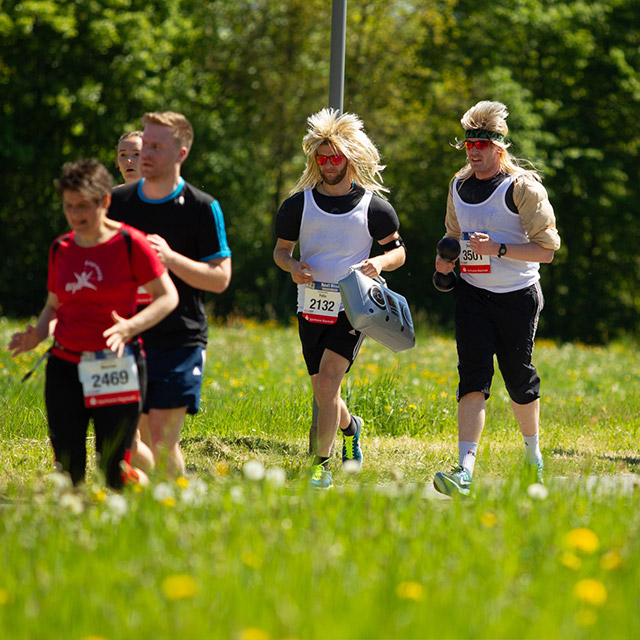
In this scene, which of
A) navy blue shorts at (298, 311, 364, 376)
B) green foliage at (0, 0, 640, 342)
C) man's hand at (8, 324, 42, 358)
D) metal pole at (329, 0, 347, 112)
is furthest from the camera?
green foliage at (0, 0, 640, 342)

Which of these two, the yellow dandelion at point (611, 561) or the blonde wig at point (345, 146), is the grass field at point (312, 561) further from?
the blonde wig at point (345, 146)

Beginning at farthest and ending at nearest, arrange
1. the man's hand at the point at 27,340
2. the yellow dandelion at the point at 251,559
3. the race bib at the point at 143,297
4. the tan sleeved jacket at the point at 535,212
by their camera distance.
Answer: the tan sleeved jacket at the point at 535,212 → the race bib at the point at 143,297 → the man's hand at the point at 27,340 → the yellow dandelion at the point at 251,559

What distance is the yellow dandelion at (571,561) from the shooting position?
3.42 metres

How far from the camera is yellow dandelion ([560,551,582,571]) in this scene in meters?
3.42

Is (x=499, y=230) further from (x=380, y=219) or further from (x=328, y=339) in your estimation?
(x=328, y=339)

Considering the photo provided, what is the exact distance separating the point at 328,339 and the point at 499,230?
1.23m

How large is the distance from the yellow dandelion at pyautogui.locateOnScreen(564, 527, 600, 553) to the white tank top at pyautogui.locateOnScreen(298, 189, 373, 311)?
9.38ft

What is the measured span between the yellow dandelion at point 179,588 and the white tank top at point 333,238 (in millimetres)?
3365

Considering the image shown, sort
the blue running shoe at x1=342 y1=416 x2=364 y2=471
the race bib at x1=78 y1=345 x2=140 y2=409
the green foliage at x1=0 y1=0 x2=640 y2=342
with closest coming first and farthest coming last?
1. the race bib at x1=78 y1=345 x2=140 y2=409
2. the blue running shoe at x1=342 y1=416 x2=364 y2=471
3. the green foliage at x1=0 y1=0 x2=640 y2=342

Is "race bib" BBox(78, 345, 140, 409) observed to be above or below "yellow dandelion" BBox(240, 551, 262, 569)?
above

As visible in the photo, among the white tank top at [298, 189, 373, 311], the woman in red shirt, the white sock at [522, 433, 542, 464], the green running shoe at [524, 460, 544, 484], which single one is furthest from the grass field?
the white tank top at [298, 189, 373, 311]

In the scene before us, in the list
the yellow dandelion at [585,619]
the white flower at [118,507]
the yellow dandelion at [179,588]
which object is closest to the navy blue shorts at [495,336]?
the white flower at [118,507]

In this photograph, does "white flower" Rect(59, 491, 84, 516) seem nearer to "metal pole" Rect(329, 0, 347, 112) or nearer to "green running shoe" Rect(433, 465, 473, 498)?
"green running shoe" Rect(433, 465, 473, 498)

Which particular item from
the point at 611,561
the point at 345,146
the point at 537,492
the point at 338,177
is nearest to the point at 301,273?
the point at 338,177
